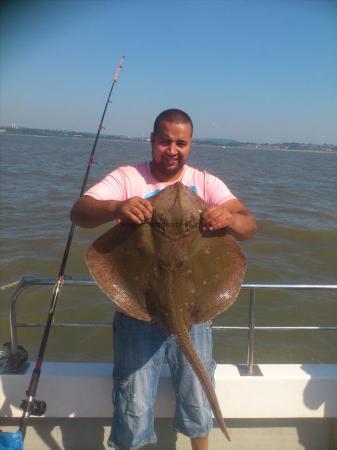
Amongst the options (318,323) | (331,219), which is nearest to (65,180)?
(331,219)

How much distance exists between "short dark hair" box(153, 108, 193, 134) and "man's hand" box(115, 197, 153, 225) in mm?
730

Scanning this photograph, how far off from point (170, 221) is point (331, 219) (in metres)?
16.9

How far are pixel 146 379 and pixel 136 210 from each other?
4.17ft

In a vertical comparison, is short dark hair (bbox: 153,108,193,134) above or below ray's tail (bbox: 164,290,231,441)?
above

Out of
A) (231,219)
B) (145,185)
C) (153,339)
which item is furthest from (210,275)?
(145,185)

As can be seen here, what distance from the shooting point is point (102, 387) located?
3.39 m

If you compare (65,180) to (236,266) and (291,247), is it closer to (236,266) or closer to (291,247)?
(291,247)

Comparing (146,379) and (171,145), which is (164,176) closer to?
(171,145)

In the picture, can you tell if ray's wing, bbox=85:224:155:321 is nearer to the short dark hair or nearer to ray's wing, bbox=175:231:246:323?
ray's wing, bbox=175:231:246:323

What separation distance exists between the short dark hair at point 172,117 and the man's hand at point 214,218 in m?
0.77

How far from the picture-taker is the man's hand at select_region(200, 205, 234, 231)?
2.46 m

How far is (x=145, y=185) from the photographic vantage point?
9.71 ft

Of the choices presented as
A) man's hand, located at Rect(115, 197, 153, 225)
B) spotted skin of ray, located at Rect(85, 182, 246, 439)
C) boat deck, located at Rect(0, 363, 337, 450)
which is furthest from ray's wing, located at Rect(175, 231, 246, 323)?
boat deck, located at Rect(0, 363, 337, 450)

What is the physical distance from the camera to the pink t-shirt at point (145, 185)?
2.89m
